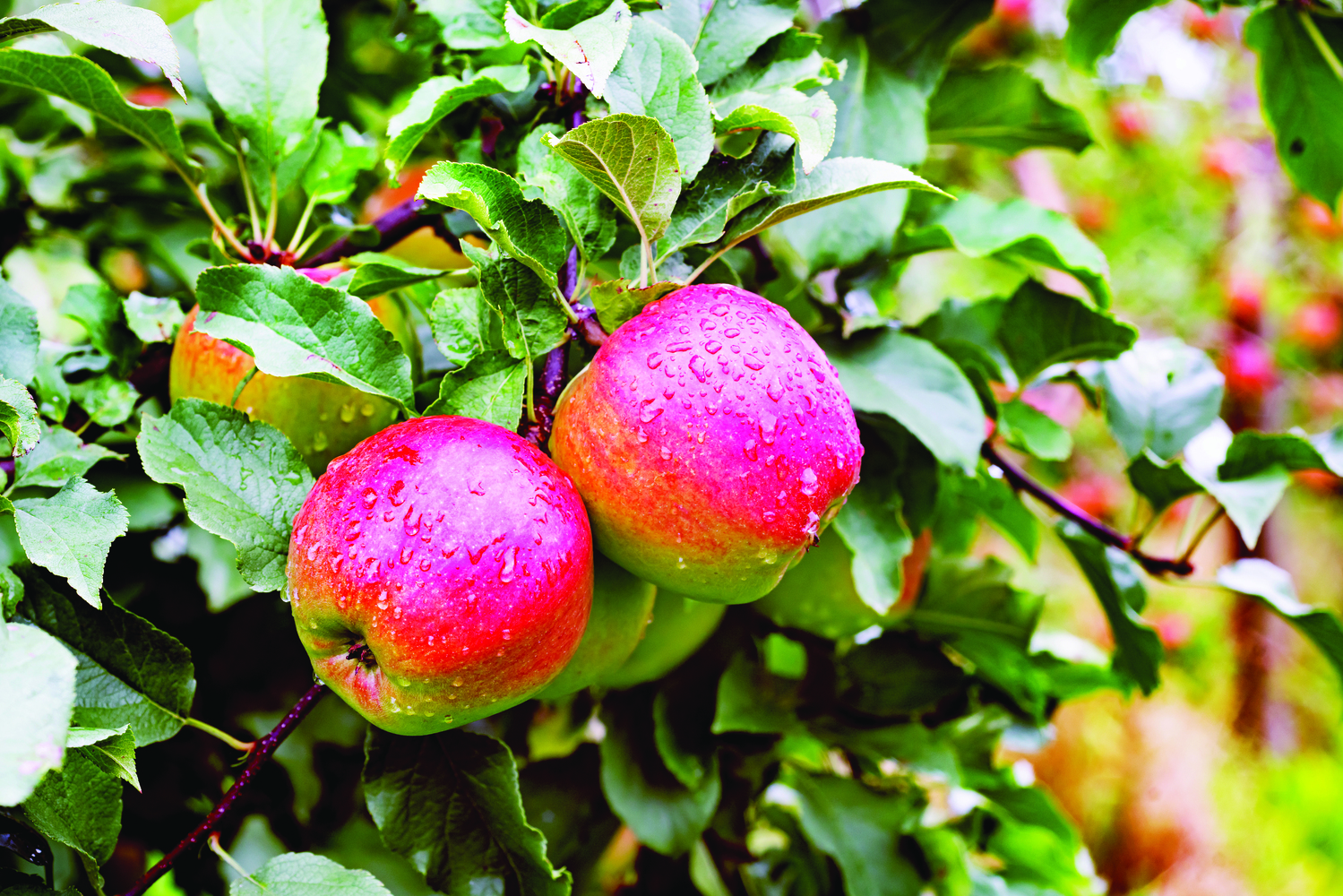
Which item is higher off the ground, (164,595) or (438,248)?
(438,248)

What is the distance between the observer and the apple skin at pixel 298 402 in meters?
0.42

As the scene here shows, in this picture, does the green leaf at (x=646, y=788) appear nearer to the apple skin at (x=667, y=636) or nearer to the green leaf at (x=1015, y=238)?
the apple skin at (x=667, y=636)

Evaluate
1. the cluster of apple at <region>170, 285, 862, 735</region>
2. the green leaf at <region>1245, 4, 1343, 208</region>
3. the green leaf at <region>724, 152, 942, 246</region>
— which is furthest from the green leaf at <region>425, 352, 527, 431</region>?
the green leaf at <region>1245, 4, 1343, 208</region>

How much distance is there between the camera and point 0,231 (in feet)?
2.21

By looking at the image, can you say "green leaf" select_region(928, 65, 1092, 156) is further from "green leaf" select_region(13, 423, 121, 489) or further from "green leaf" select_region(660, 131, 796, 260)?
"green leaf" select_region(13, 423, 121, 489)

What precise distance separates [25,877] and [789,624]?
0.42 metres

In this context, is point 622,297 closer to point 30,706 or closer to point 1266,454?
point 30,706

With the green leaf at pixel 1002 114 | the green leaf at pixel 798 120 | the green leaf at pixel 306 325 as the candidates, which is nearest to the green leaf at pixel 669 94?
the green leaf at pixel 798 120

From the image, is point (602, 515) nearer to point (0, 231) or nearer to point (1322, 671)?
point (0, 231)

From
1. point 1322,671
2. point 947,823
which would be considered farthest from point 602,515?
point 1322,671

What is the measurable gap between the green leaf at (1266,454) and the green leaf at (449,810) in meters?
0.49

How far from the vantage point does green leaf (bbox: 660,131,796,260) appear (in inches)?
15.2

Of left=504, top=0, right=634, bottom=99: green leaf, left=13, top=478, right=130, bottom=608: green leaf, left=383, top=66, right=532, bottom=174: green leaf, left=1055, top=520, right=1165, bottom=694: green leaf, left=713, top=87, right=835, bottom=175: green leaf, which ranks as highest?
left=504, top=0, right=634, bottom=99: green leaf

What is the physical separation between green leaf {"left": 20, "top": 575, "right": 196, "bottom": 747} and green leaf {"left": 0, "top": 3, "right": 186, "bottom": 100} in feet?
0.74
